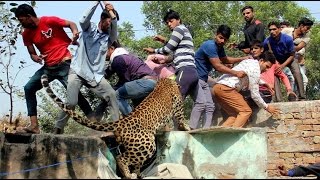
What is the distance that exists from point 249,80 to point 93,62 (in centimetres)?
241

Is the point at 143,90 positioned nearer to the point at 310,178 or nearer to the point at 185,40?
the point at 185,40

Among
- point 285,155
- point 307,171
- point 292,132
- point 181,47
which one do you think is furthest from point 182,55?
point 285,155

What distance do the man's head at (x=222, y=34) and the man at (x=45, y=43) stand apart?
2.15 metres

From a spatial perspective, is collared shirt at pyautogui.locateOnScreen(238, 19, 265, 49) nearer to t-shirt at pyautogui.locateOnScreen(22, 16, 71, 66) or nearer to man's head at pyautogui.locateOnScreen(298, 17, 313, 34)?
man's head at pyautogui.locateOnScreen(298, 17, 313, 34)

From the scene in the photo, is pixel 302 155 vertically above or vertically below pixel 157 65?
below

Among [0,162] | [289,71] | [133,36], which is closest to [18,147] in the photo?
[0,162]

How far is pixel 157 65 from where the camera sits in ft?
28.3

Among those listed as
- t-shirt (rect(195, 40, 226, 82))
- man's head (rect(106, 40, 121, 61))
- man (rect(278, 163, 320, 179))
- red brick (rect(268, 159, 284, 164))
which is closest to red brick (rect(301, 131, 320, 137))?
red brick (rect(268, 159, 284, 164))

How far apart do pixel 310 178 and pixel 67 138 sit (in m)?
3.42

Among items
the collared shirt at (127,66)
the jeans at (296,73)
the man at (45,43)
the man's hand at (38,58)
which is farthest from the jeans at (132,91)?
the jeans at (296,73)

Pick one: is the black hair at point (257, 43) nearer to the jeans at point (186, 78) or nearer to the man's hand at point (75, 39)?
the jeans at point (186, 78)

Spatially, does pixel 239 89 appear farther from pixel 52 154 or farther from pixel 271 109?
pixel 52 154

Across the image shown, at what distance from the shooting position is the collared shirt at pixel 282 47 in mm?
9492

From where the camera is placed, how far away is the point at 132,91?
788 cm
